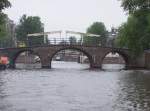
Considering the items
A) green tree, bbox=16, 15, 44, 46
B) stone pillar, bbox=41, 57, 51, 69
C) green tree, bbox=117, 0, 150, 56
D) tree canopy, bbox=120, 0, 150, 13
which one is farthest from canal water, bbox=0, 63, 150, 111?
green tree, bbox=16, 15, 44, 46

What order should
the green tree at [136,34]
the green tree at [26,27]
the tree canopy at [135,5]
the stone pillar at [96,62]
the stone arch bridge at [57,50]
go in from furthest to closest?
the green tree at [26,27], the stone pillar at [96,62], the stone arch bridge at [57,50], the green tree at [136,34], the tree canopy at [135,5]

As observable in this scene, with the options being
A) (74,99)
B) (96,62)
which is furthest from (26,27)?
(74,99)

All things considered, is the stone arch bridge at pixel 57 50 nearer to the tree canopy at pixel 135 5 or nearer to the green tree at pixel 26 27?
the tree canopy at pixel 135 5

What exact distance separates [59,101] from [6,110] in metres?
4.53

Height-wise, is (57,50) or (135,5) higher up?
(135,5)

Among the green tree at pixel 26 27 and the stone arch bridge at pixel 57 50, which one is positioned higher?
the green tree at pixel 26 27

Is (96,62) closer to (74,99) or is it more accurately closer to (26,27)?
(26,27)

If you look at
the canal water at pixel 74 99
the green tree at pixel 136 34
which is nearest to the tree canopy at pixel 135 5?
the green tree at pixel 136 34

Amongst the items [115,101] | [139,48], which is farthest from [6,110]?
[139,48]

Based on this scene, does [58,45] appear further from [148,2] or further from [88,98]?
[88,98]

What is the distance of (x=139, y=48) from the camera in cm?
7381

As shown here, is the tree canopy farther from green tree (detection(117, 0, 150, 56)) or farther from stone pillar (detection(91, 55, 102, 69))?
stone pillar (detection(91, 55, 102, 69))

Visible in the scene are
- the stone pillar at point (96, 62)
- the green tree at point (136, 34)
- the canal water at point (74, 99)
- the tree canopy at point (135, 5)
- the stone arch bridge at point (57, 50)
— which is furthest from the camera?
the stone pillar at point (96, 62)

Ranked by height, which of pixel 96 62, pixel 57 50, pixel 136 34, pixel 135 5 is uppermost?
pixel 135 5
